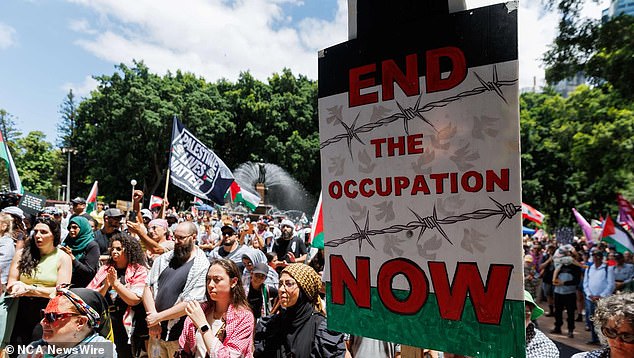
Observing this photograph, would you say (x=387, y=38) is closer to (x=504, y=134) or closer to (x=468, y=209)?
(x=504, y=134)

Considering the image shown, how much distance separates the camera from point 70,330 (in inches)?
111

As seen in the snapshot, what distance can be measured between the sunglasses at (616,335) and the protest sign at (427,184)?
5.05ft

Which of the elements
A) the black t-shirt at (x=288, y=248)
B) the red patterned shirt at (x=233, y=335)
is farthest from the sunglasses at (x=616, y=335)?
the black t-shirt at (x=288, y=248)

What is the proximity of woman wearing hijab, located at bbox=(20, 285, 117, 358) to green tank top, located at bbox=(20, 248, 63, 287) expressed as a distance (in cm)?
177

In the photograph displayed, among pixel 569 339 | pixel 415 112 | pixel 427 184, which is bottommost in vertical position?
pixel 569 339

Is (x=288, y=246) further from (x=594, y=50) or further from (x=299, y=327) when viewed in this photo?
(x=594, y=50)

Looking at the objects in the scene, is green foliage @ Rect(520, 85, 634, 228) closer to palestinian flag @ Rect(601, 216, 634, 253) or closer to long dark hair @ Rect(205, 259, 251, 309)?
palestinian flag @ Rect(601, 216, 634, 253)

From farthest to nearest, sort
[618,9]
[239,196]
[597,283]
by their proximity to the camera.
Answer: [239,196], [618,9], [597,283]

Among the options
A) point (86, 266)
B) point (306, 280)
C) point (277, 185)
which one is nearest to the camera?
point (306, 280)

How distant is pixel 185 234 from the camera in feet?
14.6

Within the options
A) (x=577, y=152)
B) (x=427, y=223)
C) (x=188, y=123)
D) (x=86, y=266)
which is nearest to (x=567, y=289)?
(x=86, y=266)

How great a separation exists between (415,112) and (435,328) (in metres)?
0.71

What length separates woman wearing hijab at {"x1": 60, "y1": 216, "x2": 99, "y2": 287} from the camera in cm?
523

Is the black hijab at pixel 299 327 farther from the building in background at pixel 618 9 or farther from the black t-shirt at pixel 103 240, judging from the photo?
the building in background at pixel 618 9
